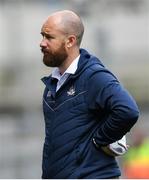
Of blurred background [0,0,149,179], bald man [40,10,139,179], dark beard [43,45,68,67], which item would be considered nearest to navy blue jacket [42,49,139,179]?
bald man [40,10,139,179]

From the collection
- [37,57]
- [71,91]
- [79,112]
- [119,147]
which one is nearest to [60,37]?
[71,91]

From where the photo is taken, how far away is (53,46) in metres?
4.96

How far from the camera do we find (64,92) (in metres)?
4.96

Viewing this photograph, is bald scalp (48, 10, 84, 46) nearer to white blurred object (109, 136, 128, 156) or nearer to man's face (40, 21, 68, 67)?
man's face (40, 21, 68, 67)

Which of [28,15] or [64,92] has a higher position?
[28,15]

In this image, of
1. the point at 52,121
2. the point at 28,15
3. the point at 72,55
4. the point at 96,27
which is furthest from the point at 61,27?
the point at 28,15

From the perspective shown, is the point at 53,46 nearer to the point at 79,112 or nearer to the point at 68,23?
the point at 68,23

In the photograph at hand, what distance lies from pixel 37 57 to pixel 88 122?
834 inches

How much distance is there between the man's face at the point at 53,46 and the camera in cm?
495

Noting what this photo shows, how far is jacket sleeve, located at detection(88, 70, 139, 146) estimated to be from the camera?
476 cm

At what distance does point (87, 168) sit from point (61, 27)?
759 millimetres

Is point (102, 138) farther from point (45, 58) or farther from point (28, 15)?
point (28, 15)

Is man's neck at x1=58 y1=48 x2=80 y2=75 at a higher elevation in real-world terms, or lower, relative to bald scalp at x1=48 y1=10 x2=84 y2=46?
lower

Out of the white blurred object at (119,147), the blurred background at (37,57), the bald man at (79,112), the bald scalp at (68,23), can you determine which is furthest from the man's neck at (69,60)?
the blurred background at (37,57)
